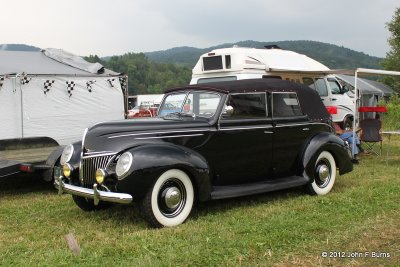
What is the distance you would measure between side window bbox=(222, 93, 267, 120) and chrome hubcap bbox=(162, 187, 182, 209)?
124 cm

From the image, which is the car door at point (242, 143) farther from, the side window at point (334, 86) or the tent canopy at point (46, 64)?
the side window at point (334, 86)

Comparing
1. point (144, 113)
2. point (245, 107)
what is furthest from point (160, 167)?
point (144, 113)

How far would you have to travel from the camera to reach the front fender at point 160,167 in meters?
4.76

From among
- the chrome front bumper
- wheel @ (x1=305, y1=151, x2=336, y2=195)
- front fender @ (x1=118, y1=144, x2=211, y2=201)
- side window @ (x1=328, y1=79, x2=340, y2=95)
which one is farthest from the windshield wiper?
side window @ (x1=328, y1=79, x2=340, y2=95)

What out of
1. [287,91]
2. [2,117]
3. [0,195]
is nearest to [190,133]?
[287,91]

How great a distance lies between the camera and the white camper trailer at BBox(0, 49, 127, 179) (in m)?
10.1

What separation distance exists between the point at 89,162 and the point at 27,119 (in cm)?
599

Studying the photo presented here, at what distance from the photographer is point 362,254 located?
4.03 meters

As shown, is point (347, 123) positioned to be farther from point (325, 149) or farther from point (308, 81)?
point (325, 149)

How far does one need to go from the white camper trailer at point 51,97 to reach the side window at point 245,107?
171 inches

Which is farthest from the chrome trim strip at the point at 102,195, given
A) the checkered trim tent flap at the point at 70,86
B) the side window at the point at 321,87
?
the side window at the point at 321,87

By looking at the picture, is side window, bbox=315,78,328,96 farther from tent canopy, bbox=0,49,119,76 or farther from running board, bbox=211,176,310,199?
running board, bbox=211,176,310,199

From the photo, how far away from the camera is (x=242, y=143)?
19.5 feet

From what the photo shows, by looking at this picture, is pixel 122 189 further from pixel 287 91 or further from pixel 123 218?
pixel 287 91
